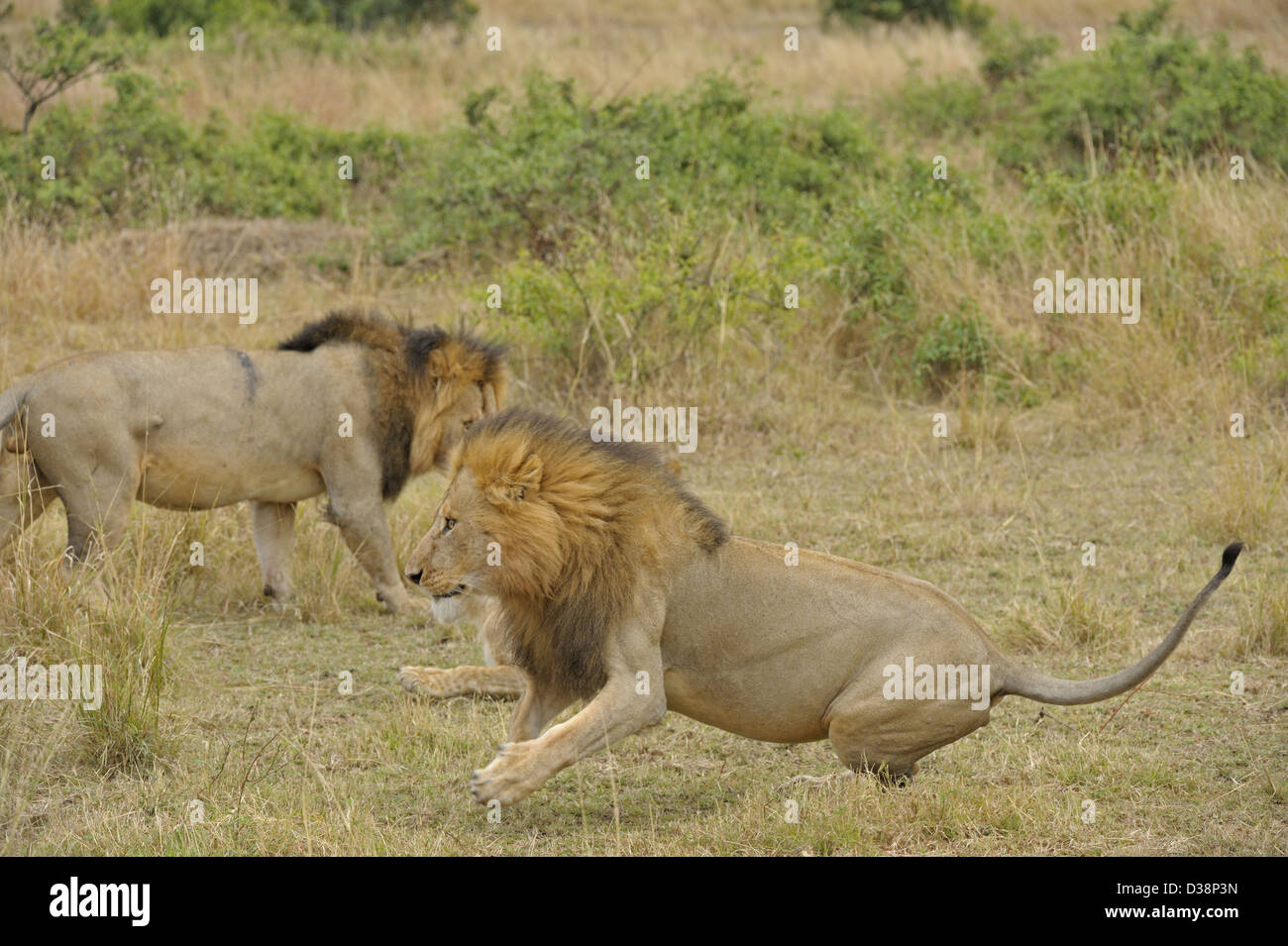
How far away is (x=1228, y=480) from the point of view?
7379 millimetres

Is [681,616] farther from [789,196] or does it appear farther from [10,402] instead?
[789,196]

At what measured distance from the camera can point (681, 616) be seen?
4613 millimetres

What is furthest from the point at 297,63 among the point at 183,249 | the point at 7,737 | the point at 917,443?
the point at 7,737

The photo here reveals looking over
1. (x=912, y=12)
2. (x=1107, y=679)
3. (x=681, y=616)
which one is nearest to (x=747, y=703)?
(x=681, y=616)

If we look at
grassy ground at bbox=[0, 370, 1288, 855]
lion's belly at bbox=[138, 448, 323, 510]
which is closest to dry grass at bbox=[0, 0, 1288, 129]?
grassy ground at bbox=[0, 370, 1288, 855]

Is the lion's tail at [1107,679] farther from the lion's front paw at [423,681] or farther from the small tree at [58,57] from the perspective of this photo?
the small tree at [58,57]

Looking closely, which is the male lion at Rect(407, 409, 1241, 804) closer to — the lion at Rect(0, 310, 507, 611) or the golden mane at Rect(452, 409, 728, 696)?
the golden mane at Rect(452, 409, 728, 696)

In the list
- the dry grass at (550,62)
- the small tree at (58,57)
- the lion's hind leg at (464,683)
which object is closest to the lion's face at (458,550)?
the lion's hind leg at (464,683)

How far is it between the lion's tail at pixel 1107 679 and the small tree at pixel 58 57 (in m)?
10.7

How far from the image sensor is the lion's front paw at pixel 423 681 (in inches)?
225

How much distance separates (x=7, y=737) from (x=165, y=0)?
15709 millimetres

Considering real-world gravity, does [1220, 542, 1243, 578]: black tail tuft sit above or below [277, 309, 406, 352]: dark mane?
below

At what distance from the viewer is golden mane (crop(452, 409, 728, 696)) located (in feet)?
14.7

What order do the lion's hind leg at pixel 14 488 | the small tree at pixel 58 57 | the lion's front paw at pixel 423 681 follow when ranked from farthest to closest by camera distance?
the small tree at pixel 58 57 → the lion's hind leg at pixel 14 488 → the lion's front paw at pixel 423 681
